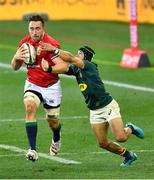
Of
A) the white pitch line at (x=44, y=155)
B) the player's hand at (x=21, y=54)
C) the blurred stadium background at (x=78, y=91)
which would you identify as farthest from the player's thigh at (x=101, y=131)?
the player's hand at (x=21, y=54)

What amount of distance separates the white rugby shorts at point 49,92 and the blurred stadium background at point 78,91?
0.95 meters

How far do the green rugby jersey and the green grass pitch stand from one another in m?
1.05

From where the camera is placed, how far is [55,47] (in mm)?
16062

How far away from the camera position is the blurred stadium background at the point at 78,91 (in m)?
16.0

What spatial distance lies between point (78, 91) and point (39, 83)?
805cm

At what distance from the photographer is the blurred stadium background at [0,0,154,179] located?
15969 millimetres

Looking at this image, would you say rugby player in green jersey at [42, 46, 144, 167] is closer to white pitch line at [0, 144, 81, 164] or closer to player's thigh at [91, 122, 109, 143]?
player's thigh at [91, 122, 109, 143]

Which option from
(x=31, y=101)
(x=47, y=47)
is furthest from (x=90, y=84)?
(x=31, y=101)

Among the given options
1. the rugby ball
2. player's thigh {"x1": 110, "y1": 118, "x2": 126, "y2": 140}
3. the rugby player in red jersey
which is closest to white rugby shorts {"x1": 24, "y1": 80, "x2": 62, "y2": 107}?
the rugby player in red jersey

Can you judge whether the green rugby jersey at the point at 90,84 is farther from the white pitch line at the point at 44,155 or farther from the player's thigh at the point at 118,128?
the white pitch line at the point at 44,155

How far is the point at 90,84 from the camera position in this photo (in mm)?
15781

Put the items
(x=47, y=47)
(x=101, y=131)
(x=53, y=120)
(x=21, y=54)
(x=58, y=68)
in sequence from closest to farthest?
1. (x=47, y=47)
2. (x=101, y=131)
3. (x=58, y=68)
4. (x=21, y=54)
5. (x=53, y=120)

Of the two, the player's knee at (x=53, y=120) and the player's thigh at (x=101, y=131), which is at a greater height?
the player's thigh at (x=101, y=131)

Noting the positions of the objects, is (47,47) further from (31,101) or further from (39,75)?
(39,75)
